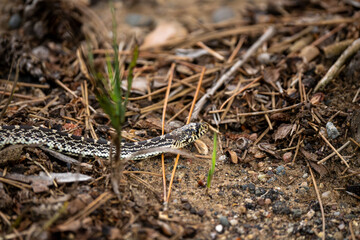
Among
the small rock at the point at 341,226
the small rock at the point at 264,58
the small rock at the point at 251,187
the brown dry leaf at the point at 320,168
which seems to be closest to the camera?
the small rock at the point at 341,226

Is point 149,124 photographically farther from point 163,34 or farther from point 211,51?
point 163,34

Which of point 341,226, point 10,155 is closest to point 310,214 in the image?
point 341,226

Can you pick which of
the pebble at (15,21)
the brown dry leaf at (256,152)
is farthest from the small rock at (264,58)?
the pebble at (15,21)

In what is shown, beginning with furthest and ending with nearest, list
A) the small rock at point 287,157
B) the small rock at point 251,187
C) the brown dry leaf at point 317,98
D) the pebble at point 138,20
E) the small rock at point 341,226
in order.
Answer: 1. the pebble at point 138,20
2. the brown dry leaf at point 317,98
3. the small rock at point 287,157
4. the small rock at point 251,187
5. the small rock at point 341,226

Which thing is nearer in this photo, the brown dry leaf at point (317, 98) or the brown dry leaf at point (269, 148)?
the brown dry leaf at point (269, 148)

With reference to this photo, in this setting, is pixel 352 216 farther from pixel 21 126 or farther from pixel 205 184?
pixel 21 126

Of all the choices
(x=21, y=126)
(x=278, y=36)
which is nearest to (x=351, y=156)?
(x=278, y=36)

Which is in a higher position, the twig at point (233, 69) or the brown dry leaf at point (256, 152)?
the twig at point (233, 69)

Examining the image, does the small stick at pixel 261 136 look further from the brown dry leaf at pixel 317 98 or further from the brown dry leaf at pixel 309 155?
the brown dry leaf at pixel 317 98
